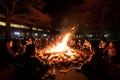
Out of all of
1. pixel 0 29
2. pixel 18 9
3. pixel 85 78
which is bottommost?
pixel 85 78

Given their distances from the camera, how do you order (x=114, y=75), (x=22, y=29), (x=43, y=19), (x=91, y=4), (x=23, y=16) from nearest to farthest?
(x=114, y=75), (x=23, y=16), (x=43, y=19), (x=91, y=4), (x=22, y=29)

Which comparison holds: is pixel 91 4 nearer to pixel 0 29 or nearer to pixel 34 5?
pixel 34 5

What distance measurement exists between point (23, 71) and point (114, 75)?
4.50 meters

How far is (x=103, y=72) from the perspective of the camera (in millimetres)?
8047

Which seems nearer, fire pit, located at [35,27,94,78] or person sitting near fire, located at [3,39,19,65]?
person sitting near fire, located at [3,39,19,65]

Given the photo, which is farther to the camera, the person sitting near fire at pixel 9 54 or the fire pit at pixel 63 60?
the fire pit at pixel 63 60

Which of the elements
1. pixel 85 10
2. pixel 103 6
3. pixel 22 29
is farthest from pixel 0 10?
pixel 103 6

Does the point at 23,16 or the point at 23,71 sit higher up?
the point at 23,16

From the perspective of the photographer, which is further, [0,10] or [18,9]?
[0,10]

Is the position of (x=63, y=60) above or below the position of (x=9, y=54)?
below

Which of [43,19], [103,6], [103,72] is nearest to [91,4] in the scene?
[103,6]

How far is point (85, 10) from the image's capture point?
22.5m

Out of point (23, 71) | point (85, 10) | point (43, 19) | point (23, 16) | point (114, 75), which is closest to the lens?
point (114, 75)

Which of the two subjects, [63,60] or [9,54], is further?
[63,60]
